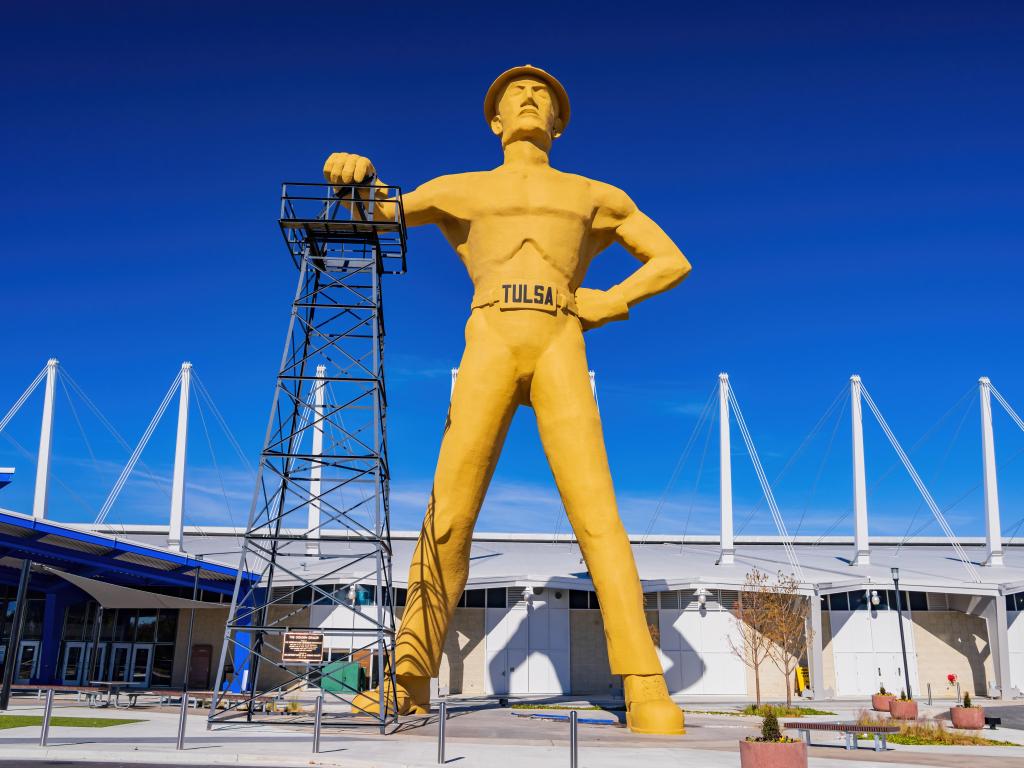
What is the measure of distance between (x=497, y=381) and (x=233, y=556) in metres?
19.2

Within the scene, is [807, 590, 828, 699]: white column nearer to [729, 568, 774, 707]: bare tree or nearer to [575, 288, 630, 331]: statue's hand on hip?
[729, 568, 774, 707]: bare tree

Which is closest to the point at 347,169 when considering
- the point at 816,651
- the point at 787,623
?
the point at 787,623

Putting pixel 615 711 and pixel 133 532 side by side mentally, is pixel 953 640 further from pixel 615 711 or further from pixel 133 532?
pixel 133 532

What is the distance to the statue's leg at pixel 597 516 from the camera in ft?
50.3

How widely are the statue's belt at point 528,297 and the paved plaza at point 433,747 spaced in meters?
7.70

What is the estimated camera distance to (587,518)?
16203 millimetres

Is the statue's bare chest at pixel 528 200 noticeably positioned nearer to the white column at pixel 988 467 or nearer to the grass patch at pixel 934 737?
the grass patch at pixel 934 737

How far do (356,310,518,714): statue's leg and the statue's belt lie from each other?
2.27 ft

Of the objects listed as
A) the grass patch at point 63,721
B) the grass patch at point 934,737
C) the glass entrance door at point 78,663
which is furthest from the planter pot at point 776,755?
the glass entrance door at point 78,663

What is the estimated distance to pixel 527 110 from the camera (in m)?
18.0

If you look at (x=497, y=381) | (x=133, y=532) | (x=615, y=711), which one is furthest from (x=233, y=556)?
(x=497, y=381)

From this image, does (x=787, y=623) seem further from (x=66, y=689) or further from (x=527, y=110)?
(x=66, y=689)

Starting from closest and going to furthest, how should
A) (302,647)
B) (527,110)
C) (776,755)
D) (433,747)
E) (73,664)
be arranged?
(776,755)
(433,747)
(302,647)
(527,110)
(73,664)

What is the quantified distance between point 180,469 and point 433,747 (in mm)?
22858
